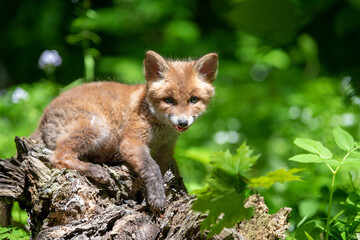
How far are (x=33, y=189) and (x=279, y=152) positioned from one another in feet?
13.0

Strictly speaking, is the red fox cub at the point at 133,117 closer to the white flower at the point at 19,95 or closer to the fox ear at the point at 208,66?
the fox ear at the point at 208,66

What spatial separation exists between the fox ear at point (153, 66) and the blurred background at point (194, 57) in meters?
0.62

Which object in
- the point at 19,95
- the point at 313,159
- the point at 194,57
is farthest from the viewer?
the point at 194,57

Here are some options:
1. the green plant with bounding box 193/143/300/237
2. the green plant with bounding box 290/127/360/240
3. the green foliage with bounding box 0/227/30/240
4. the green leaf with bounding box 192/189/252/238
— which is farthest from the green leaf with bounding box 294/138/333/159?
the green foliage with bounding box 0/227/30/240

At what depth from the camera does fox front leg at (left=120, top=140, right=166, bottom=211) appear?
2.82 metres

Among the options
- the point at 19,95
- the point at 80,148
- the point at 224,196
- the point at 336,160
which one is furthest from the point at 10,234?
the point at 19,95

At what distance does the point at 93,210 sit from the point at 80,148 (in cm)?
77

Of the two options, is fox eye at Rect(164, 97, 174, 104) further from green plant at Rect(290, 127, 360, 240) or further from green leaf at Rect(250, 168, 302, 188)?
green plant at Rect(290, 127, 360, 240)

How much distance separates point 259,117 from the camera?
6.62 metres

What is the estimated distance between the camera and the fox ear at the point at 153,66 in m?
3.57

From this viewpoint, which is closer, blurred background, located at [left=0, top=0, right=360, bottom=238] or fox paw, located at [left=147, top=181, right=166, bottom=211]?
fox paw, located at [left=147, top=181, right=166, bottom=211]

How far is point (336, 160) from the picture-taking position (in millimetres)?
2262

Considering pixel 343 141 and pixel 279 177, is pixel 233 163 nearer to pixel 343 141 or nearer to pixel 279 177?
pixel 279 177

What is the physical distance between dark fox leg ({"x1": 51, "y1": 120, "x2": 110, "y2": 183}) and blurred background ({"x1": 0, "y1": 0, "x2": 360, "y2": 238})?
3.55 ft
